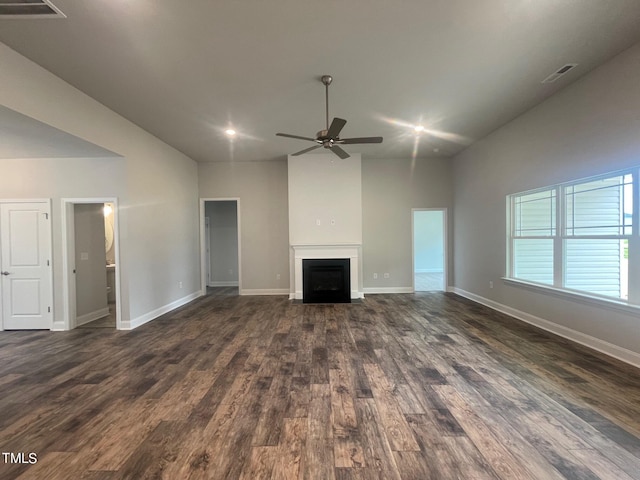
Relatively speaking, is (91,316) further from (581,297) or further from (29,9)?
(581,297)

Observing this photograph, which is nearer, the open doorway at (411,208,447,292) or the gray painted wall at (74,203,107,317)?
the gray painted wall at (74,203,107,317)

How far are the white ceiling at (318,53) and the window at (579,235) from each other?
132cm

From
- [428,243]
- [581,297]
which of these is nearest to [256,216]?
[581,297]

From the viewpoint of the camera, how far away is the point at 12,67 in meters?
2.56

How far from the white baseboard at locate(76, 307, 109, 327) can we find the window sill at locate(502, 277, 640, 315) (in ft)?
22.6

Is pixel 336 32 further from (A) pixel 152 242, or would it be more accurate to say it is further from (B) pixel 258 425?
(A) pixel 152 242

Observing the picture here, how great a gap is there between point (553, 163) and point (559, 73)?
3.62 feet

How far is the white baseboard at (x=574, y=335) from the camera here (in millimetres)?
2809

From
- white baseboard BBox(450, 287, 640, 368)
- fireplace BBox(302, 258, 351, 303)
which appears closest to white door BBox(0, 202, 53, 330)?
fireplace BBox(302, 258, 351, 303)

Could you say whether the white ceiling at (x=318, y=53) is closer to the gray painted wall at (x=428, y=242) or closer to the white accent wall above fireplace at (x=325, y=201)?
the white accent wall above fireplace at (x=325, y=201)

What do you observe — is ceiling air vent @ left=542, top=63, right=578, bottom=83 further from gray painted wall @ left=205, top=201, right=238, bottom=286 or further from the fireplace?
gray painted wall @ left=205, top=201, right=238, bottom=286

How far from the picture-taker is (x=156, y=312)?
4.85 metres

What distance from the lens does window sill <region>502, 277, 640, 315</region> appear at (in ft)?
9.24

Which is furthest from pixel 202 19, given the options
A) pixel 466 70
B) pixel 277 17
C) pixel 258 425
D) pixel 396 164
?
pixel 396 164
